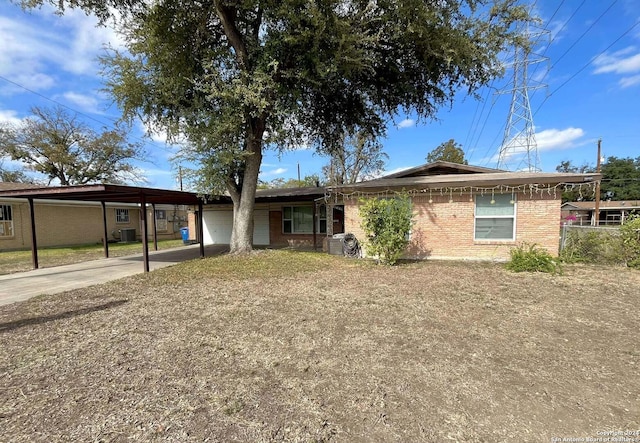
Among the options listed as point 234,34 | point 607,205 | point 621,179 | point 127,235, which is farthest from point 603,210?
point 127,235

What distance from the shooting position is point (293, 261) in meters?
9.56

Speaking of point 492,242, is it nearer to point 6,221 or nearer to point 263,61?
point 263,61

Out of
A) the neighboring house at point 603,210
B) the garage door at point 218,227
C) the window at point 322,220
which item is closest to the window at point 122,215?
the garage door at point 218,227

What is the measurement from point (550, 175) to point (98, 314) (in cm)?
1085

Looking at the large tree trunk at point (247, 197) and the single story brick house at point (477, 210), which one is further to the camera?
the large tree trunk at point (247, 197)

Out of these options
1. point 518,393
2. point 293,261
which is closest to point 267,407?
point 518,393

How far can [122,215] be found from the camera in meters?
20.7

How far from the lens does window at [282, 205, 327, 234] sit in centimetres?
1490

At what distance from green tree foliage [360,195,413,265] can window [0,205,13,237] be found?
17.6 meters

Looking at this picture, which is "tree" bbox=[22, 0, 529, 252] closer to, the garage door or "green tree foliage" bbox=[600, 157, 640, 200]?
the garage door

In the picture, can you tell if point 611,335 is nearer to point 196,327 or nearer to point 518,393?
point 518,393

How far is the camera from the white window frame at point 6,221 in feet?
48.3

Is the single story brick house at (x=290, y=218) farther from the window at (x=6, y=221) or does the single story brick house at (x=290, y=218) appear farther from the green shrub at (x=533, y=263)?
the window at (x=6, y=221)

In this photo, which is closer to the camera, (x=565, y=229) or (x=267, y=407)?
(x=267, y=407)
